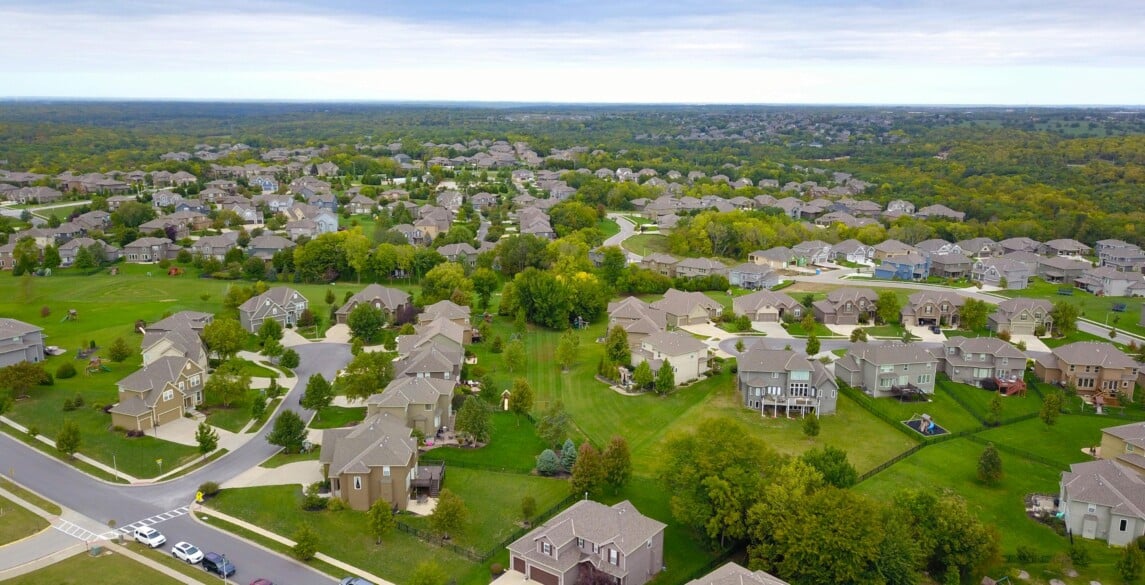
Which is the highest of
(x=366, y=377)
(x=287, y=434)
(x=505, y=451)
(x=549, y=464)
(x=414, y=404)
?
(x=366, y=377)

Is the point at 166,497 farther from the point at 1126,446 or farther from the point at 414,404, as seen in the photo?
the point at 1126,446

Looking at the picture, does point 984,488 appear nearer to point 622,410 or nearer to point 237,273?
point 622,410

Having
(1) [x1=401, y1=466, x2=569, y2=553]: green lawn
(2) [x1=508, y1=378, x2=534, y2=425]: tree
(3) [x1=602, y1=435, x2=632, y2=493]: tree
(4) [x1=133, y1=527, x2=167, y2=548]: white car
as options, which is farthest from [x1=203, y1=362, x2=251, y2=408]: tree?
(3) [x1=602, y1=435, x2=632, y2=493]: tree

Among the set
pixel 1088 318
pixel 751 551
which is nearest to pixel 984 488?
pixel 751 551

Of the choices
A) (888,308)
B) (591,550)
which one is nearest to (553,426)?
(591,550)

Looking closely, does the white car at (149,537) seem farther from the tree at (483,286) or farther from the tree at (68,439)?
the tree at (483,286)

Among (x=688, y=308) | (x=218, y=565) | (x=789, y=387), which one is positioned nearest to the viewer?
(x=218, y=565)
